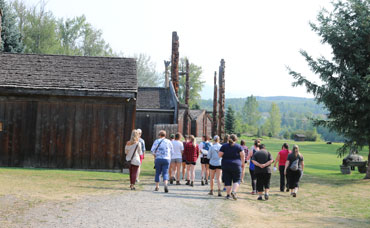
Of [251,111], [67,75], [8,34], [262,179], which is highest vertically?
[251,111]

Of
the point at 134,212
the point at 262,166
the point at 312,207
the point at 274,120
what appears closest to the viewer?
the point at 134,212

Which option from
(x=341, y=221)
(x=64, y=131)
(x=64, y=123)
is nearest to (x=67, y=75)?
(x=64, y=123)

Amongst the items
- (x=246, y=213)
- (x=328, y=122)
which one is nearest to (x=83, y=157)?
(x=246, y=213)

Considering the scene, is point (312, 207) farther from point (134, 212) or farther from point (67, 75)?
point (67, 75)

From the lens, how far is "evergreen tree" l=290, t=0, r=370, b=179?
2147cm

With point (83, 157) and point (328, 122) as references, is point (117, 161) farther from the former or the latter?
point (328, 122)

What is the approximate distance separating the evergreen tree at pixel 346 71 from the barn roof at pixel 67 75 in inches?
368

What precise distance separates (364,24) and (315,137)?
97.8 m

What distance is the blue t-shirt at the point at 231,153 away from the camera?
12602 mm

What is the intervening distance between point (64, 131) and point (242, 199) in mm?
9361

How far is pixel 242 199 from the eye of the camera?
13.2 m

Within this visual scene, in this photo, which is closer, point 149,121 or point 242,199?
point 242,199

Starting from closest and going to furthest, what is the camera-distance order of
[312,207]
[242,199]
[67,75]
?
[312,207], [242,199], [67,75]

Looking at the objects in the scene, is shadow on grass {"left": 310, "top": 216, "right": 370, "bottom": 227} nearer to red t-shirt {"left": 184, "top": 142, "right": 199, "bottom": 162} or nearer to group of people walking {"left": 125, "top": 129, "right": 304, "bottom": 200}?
group of people walking {"left": 125, "top": 129, "right": 304, "bottom": 200}
